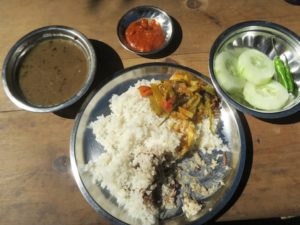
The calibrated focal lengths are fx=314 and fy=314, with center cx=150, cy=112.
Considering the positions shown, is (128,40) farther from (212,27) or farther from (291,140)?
(291,140)

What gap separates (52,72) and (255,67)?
5.44ft

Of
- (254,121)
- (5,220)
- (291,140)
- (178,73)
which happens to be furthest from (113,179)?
(291,140)

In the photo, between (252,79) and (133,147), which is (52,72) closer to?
(133,147)

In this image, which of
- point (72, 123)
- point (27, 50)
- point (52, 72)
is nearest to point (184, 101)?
point (72, 123)

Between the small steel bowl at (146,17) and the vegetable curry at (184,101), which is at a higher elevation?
the small steel bowl at (146,17)

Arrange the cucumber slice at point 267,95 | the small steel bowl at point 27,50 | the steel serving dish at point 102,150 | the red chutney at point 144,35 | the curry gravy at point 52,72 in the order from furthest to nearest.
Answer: the red chutney at point 144,35 → the curry gravy at point 52,72 → the small steel bowl at point 27,50 → the cucumber slice at point 267,95 → the steel serving dish at point 102,150

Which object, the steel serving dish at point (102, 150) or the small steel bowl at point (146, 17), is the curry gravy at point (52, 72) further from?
the small steel bowl at point (146, 17)

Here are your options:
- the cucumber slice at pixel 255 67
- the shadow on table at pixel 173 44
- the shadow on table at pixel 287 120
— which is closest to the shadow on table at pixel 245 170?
the shadow on table at pixel 287 120

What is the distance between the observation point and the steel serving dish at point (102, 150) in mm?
2199

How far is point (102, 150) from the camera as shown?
8.25 ft

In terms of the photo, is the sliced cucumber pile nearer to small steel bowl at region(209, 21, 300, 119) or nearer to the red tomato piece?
small steel bowl at region(209, 21, 300, 119)

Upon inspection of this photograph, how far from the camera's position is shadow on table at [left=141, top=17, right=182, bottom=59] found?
2.82m

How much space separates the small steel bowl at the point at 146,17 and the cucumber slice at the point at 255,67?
678mm

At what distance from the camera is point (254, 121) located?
8.33 ft
